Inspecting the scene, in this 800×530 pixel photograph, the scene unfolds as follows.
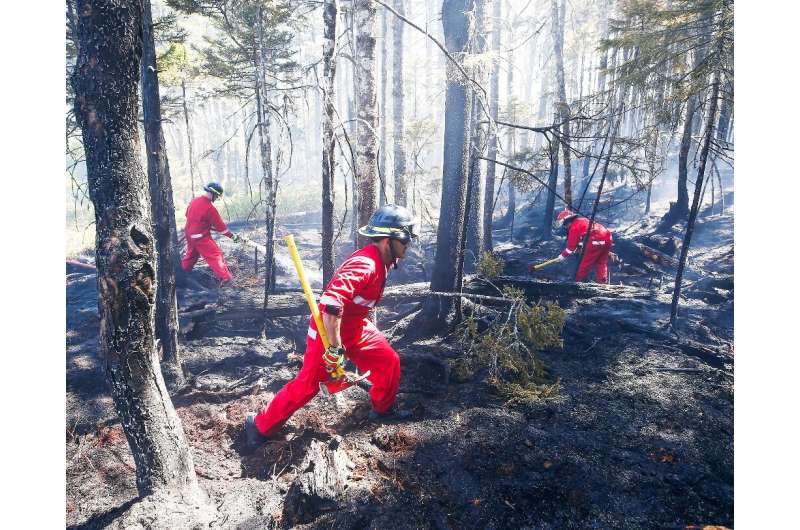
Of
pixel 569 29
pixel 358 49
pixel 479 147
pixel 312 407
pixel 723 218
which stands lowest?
pixel 312 407

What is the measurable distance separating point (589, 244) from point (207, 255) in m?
8.22

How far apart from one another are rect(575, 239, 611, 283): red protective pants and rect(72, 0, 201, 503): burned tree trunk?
825 centimetres

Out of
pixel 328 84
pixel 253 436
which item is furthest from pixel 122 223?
pixel 328 84

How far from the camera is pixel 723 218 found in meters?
11.8

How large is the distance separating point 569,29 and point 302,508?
114 feet

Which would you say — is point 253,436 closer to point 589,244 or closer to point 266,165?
point 266,165

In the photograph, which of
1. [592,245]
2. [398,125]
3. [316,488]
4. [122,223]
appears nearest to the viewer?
[122,223]

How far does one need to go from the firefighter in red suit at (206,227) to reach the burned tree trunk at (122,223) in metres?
5.51

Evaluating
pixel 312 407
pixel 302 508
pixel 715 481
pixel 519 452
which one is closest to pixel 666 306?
pixel 715 481

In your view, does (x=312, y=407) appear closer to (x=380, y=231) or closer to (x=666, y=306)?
(x=380, y=231)

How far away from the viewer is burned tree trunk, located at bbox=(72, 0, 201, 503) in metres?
2.38

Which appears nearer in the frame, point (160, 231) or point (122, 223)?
point (122, 223)

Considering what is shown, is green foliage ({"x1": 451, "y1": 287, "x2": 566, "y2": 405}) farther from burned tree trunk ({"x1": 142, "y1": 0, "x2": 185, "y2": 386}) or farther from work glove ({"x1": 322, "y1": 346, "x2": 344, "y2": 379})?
burned tree trunk ({"x1": 142, "y1": 0, "x2": 185, "y2": 386})

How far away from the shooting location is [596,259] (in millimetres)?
8656
